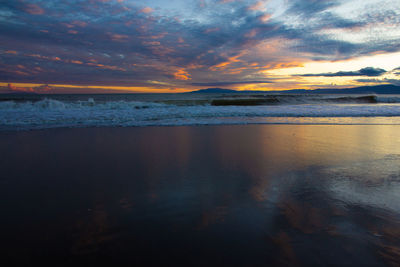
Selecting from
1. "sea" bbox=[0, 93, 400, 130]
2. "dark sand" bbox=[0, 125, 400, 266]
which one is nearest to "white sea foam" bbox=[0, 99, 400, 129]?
"sea" bbox=[0, 93, 400, 130]

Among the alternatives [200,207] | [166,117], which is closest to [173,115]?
[166,117]

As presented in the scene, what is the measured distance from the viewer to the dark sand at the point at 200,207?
175 centimetres

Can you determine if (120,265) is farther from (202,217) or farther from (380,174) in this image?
(380,174)

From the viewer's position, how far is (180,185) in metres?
3.02

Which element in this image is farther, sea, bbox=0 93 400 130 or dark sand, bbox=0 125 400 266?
sea, bbox=0 93 400 130

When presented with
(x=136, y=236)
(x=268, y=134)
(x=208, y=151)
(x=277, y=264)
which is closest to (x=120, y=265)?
(x=136, y=236)

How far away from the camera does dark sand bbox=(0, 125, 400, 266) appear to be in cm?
175

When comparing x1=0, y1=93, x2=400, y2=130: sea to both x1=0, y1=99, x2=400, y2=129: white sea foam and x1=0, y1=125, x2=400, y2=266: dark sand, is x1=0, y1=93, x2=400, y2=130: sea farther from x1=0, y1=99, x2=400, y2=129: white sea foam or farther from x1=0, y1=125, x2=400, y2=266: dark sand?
x1=0, y1=125, x2=400, y2=266: dark sand

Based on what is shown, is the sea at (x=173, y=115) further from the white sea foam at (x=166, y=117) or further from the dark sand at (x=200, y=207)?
the dark sand at (x=200, y=207)

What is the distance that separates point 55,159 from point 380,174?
5.15 meters

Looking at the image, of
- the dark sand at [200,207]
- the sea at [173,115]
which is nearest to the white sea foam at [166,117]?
the sea at [173,115]

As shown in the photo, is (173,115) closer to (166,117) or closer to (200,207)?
(166,117)

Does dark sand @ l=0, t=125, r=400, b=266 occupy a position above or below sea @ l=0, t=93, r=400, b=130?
below

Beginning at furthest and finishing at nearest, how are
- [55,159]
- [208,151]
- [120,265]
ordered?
1. [208,151]
2. [55,159]
3. [120,265]
